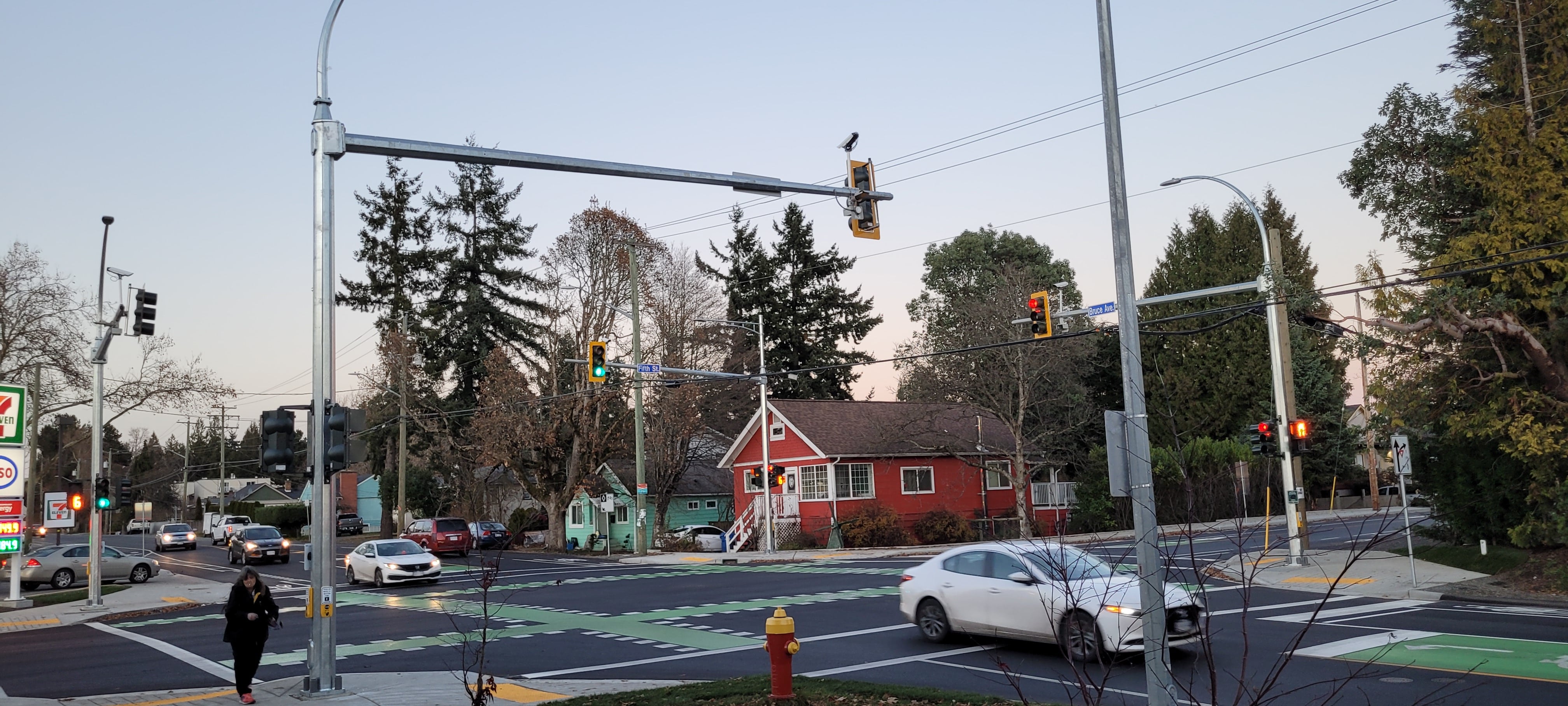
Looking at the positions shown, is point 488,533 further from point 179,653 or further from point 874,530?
point 179,653

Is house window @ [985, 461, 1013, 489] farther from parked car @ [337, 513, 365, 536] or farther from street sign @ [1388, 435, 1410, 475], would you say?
parked car @ [337, 513, 365, 536]

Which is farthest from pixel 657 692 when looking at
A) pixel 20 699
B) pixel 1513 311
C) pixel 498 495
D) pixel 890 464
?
pixel 498 495

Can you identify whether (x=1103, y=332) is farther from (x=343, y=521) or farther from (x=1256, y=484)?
(x=343, y=521)

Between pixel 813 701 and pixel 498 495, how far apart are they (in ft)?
199

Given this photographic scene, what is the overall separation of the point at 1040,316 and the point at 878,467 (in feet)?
77.2

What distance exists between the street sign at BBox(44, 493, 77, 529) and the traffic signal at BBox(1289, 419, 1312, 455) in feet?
100

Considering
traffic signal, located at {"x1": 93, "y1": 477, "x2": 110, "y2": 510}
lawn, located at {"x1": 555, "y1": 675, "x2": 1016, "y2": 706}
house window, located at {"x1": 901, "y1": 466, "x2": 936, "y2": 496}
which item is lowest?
lawn, located at {"x1": 555, "y1": 675, "x2": 1016, "y2": 706}

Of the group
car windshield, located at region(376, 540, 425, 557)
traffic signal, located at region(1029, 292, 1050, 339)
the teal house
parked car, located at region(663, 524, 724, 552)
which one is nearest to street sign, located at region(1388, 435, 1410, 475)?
traffic signal, located at region(1029, 292, 1050, 339)

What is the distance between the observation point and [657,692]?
1127cm

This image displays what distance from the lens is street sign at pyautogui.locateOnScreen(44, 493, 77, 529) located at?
95.2 ft

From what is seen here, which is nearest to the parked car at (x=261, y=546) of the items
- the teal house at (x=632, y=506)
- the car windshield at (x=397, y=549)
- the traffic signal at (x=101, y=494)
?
the teal house at (x=632, y=506)

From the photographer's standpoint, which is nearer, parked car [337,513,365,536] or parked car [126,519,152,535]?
parked car [337,513,365,536]

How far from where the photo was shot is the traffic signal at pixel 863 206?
14.5 m

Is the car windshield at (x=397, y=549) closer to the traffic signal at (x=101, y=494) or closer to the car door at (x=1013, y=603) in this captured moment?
the traffic signal at (x=101, y=494)
